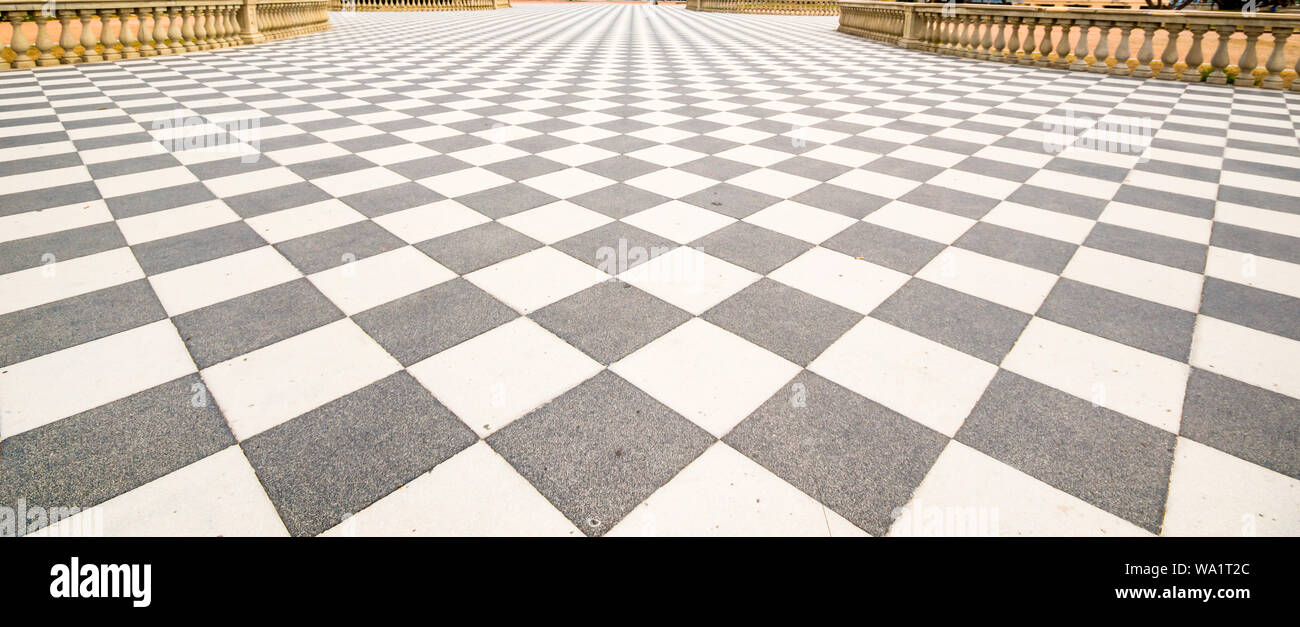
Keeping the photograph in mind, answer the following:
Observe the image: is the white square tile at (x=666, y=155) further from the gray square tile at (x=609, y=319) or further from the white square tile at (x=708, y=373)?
the white square tile at (x=708, y=373)

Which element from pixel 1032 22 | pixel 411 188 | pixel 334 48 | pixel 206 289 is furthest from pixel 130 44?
pixel 1032 22

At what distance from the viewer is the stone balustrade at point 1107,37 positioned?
642 centimetres

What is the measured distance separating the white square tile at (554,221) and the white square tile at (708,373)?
3.29ft

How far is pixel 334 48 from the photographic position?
9414mm

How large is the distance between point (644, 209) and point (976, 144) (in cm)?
278

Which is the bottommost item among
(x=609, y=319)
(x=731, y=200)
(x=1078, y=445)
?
(x=1078, y=445)

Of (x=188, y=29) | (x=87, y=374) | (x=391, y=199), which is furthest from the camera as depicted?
(x=188, y=29)

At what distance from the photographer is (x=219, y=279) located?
2.33m

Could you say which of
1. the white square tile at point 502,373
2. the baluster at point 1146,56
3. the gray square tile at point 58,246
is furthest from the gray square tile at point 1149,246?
the baluster at point 1146,56

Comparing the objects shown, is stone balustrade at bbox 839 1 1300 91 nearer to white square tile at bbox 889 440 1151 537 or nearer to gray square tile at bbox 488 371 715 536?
white square tile at bbox 889 440 1151 537

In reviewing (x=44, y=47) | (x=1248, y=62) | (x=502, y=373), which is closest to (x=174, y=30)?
(x=44, y=47)

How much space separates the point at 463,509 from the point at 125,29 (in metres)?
9.86

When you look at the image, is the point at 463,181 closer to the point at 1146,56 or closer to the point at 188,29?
the point at 188,29
